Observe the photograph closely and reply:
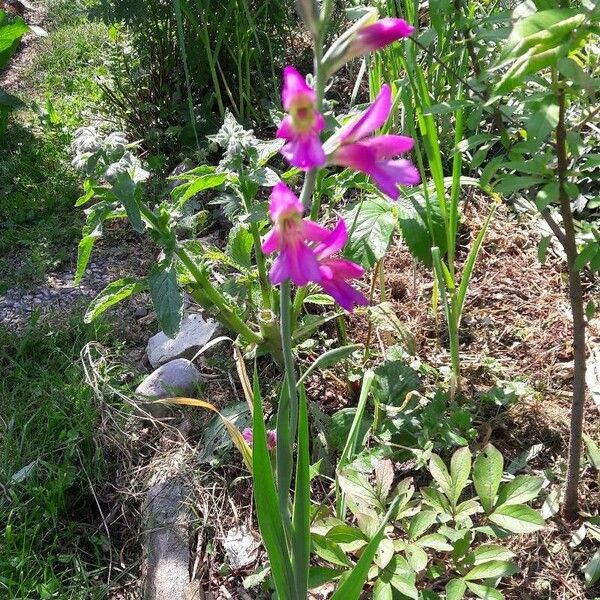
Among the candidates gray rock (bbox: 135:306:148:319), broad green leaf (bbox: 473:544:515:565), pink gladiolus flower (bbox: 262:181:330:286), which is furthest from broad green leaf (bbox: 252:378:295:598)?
gray rock (bbox: 135:306:148:319)

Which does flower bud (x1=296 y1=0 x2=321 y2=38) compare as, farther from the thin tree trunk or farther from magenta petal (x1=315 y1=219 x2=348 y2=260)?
the thin tree trunk

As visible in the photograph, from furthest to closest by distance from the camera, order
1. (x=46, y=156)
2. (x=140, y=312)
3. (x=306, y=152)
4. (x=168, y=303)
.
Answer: (x=46, y=156), (x=140, y=312), (x=168, y=303), (x=306, y=152)

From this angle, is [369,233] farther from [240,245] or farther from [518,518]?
[518,518]

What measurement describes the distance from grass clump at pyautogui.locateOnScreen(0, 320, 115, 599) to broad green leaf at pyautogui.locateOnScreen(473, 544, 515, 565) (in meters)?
0.86

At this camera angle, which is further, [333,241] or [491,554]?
[491,554]

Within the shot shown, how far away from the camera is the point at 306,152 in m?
0.77

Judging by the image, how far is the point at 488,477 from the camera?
133 centimetres

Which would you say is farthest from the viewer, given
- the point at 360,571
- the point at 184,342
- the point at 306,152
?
the point at 184,342

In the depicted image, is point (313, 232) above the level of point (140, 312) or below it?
above

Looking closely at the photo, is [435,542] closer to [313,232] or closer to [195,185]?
[313,232]

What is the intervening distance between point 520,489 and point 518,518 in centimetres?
6

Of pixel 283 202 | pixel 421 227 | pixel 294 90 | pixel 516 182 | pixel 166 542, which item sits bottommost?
pixel 166 542

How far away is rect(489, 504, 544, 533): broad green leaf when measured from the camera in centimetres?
128

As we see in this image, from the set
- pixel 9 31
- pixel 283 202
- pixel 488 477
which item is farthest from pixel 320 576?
pixel 9 31
